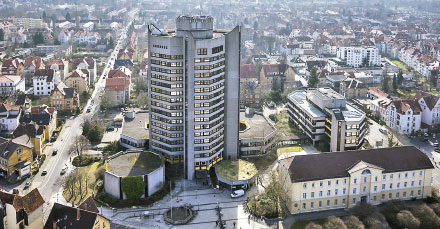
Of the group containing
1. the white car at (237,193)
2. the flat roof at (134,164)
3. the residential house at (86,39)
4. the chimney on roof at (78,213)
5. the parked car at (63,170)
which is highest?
the residential house at (86,39)

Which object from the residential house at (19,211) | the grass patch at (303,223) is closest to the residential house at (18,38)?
the residential house at (19,211)

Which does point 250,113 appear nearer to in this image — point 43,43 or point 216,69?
point 216,69

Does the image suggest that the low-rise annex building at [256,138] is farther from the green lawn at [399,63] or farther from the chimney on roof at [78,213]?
the green lawn at [399,63]

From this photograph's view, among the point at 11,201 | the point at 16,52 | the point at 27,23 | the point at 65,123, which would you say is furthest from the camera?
the point at 27,23

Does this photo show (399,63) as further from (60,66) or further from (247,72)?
(60,66)

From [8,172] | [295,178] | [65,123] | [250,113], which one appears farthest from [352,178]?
[65,123]

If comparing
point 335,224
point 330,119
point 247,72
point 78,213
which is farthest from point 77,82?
point 335,224
